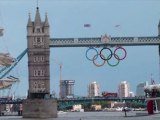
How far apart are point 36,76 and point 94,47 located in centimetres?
1832

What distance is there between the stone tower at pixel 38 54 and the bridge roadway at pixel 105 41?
8518 millimetres

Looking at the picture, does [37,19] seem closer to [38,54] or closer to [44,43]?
[44,43]

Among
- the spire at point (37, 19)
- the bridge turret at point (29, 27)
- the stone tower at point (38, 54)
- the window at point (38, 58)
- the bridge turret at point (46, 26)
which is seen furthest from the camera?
the spire at point (37, 19)

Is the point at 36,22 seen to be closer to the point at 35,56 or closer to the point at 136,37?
the point at 35,56

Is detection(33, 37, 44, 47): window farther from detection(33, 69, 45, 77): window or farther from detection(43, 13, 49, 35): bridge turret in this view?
detection(33, 69, 45, 77): window

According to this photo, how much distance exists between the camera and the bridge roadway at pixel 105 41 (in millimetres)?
154000

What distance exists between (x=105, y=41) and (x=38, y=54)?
20.3 m

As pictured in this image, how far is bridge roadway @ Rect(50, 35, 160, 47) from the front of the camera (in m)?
154

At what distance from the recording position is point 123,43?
510 feet

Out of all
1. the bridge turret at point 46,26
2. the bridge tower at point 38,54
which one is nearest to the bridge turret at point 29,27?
the bridge tower at point 38,54

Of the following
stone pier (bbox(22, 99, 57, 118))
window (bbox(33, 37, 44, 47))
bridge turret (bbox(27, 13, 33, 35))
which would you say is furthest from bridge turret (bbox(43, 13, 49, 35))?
stone pier (bbox(22, 99, 57, 118))

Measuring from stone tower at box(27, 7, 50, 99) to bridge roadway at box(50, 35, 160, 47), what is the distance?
8518mm

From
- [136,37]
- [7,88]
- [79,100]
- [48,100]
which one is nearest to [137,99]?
[79,100]

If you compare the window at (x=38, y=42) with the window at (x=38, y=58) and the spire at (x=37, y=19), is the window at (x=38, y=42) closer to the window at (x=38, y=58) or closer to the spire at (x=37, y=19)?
the window at (x=38, y=58)
